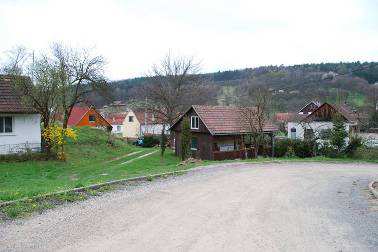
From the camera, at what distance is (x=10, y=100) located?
27.9 m

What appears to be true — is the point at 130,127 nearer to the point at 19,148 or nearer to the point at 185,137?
the point at 185,137

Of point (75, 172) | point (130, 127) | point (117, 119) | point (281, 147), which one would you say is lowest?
point (75, 172)

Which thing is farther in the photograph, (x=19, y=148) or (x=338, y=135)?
(x=338, y=135)

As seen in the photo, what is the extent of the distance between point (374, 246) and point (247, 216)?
10.0 feet

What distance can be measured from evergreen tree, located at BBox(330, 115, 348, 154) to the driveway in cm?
1788

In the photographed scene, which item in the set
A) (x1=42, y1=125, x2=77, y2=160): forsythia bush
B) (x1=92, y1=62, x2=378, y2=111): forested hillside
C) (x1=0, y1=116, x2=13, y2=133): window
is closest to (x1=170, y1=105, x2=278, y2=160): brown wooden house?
(x1=42, y1=125, x2=77, y2=160): forsythia bush

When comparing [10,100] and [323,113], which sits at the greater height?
[10,100]

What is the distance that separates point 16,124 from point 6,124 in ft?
2.03

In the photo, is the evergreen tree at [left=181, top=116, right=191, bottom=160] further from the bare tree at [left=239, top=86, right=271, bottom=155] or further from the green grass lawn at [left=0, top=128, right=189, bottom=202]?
the bare tree at [left=239, top=86, right=271, bottom=155]

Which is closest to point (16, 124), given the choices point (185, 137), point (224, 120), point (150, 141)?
point (185, 137)

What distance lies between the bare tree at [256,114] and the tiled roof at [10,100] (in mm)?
17333

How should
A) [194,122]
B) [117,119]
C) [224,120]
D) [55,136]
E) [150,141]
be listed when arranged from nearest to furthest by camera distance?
[55,136] < [224,120] < [194,122] < [150,141] < [117,119]

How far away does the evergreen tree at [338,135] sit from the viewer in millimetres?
31891

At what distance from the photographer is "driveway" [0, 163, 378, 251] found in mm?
7668
